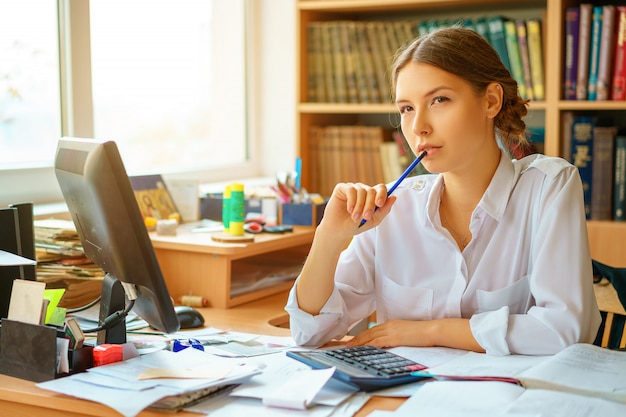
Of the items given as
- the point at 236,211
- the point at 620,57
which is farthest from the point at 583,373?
the point at 620,57

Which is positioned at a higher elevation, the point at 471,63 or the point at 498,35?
the point at 498,35

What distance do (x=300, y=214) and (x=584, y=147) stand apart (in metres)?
0.97

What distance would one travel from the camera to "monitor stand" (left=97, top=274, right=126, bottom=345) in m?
1.58

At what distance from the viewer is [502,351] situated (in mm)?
1526

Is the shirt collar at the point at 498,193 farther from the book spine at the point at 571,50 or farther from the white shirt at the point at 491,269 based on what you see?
the book spine at the point at 571,50

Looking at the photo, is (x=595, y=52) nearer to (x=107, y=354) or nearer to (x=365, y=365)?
(x=365, y=365)

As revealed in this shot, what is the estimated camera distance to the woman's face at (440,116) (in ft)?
5.38

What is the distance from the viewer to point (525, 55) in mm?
2750

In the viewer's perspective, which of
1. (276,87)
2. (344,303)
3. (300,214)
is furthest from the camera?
(276,87)

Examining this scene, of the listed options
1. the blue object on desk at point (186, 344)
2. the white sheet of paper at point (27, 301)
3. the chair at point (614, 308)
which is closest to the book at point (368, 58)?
the chair at point (614, 308)

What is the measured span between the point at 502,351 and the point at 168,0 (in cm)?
198

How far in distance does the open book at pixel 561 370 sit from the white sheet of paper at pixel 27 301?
72 centimetres

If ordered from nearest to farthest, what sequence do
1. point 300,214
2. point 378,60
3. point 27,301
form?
point 27,301
point 300,214
point 378,60

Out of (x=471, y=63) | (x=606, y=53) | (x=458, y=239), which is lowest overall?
(x=458, y=239)
